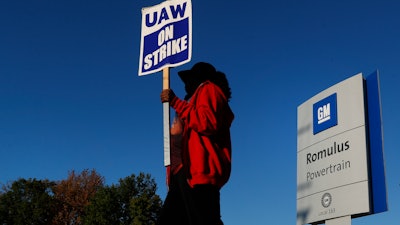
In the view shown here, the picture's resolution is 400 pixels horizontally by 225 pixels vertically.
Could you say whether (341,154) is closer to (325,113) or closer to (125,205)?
(325,113)

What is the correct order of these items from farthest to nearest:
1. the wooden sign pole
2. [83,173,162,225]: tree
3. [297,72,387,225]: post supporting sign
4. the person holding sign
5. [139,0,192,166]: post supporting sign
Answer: [83,173,162,225]: tree, [297,72,387,225]: post supporting sign, [139,0,192,166]: post supporting sign, the wooden sign pole, the person holding sign

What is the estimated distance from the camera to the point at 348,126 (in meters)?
11.5

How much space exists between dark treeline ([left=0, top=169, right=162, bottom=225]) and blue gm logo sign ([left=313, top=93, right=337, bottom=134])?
85.6 feet

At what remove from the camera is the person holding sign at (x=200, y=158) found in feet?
11.9

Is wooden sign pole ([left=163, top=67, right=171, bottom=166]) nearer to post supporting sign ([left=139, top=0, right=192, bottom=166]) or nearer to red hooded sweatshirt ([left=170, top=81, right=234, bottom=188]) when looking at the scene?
post supporting sign ([left=139, top=0, right=192, bottom=166])

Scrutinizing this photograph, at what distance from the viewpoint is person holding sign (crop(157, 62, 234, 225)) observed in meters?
3.63

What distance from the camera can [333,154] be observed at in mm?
11930

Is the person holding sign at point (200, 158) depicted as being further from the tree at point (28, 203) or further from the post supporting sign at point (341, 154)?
the tree at point (28, 203)

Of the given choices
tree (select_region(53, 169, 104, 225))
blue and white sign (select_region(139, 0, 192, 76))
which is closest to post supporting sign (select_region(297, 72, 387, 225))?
blue and white sign (select_region(139, 0, 192, 76))

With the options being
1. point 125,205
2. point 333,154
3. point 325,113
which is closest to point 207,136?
point 333,154

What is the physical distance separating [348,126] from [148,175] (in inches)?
1230

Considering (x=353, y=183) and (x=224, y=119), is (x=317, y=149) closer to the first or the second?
(x=353, y=183)

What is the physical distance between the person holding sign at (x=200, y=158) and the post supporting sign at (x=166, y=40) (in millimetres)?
179

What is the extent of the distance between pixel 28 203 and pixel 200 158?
4043cm
